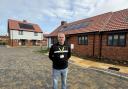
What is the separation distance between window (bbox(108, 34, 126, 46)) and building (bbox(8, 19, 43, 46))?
31.4 meters

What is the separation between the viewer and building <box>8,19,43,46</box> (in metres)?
37.3

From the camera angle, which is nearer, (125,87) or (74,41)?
(125,87)

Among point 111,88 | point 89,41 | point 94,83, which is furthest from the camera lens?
point 89,41

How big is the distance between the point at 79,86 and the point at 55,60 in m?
2.41

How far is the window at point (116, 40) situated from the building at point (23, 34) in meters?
31.4

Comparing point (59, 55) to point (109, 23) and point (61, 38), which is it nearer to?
point (61, 38)

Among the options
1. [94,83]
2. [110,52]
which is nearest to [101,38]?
[110,52]

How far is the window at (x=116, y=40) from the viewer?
11034 millimetres

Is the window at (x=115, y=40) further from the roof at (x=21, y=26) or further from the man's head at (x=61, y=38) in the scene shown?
the roof at (x=21, y=26)

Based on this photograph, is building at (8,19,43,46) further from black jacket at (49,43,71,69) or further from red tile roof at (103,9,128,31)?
black jacket at (49,43,71,69)

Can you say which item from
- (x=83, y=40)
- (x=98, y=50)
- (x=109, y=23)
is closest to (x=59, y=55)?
(x=98, y=50)

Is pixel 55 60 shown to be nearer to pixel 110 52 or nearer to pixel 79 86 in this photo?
pixel 79 86

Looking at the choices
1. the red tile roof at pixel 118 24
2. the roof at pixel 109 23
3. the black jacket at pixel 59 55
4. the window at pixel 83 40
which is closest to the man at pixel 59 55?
the black jacket at pixel 59 55

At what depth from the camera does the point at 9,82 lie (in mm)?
6320
